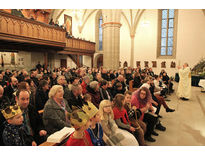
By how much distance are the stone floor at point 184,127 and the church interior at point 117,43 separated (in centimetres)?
4

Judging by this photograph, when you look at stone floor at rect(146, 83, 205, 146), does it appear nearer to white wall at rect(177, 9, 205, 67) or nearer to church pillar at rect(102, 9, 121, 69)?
church pillar at rect(102, 9, 121, 69)

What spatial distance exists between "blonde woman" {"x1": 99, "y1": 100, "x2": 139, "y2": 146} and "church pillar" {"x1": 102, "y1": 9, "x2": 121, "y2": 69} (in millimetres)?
7810

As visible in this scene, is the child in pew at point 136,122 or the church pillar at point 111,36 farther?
the church pillar at point 111,36

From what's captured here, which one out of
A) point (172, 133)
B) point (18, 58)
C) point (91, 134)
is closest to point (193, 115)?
point (172, 133)

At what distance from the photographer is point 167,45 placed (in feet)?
55.6

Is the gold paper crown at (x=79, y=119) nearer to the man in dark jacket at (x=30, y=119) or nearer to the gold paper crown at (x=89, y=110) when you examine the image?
the gold paper crown at (x=89, y=110)

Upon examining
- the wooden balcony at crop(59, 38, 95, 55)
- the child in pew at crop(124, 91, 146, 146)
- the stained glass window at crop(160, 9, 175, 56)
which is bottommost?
the child in pew at crop(124, 91, 146, 146)

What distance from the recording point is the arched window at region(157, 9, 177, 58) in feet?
53.8

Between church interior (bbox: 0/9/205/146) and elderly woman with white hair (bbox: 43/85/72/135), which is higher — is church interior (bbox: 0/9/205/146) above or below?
above

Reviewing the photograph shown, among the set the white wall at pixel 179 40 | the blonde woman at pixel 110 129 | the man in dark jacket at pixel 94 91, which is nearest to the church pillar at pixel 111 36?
the man in dark jacket at pixel 94 91

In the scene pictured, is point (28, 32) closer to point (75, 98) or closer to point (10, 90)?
point (10, 90)

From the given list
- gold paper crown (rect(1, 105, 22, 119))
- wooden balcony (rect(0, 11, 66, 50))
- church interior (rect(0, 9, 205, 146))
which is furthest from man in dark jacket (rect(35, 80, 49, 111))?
wooden balcony (rect(0, 11, 66, 50))

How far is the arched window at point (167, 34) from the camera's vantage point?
16.4m

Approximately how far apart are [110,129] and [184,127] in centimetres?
294
